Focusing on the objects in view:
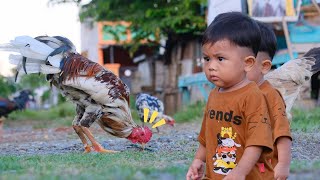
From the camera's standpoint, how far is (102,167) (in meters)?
4.34

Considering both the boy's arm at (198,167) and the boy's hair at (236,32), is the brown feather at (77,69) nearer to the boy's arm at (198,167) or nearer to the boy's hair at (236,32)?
the boy's arm at (198,167)

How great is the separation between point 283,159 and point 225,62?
643mm

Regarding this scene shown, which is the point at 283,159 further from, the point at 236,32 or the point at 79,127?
the point at 79,127

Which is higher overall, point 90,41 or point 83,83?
point 83,83

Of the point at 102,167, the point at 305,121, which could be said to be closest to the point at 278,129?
the point at 102,167

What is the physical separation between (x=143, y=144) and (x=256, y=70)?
330cm

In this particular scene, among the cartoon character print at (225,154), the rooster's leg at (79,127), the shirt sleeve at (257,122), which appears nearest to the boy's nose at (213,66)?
the shirt sleeve at (257,122)

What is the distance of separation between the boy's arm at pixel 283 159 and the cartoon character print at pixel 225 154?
0.78 ft

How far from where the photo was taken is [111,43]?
101 feet

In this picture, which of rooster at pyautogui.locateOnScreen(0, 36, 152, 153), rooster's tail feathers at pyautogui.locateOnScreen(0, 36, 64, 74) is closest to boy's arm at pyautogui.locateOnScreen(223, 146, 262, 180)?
rooster at pyautogui.locateOnScreen(0, 36, 152, 153)

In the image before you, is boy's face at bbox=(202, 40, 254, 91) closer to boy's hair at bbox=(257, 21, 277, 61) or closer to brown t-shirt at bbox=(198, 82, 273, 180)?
brown t-shirt at bbox=(198, 82, 273, 180)

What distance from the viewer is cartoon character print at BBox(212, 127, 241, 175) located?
11.0ft

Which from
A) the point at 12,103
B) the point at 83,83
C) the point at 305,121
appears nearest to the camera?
the point at 83,83

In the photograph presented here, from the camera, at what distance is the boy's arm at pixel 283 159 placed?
126 inches
